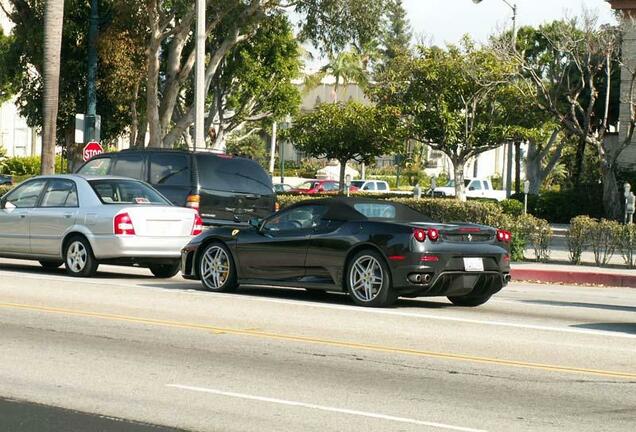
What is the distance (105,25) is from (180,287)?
77.3 feet

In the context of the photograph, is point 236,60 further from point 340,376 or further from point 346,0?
point 340,376

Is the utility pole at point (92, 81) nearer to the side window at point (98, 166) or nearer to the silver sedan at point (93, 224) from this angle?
the side window at point (98, 166)

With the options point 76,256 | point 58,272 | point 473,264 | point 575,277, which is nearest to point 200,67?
point 58,272

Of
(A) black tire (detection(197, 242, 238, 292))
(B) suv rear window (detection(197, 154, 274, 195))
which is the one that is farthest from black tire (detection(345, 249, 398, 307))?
(B) suv rear window (detection(197, 154, 274, 195))

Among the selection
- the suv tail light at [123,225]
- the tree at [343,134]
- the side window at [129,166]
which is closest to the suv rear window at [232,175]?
the side window at [129,166]

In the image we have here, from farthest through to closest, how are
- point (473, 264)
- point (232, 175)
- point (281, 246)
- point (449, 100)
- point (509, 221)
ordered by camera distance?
point (449, 100) < point (509, 221) < point (232, 175) < point (281, 246) < point (473, 264)

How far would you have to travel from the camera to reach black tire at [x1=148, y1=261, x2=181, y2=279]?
19.4 meters

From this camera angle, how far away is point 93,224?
59.3 ft

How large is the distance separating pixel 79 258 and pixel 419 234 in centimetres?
648

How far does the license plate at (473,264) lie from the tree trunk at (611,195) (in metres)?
28.9

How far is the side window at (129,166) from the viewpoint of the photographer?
2223 cm

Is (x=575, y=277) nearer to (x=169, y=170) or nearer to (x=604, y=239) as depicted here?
(x=604, y=239)

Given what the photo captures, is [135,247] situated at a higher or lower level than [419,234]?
lower

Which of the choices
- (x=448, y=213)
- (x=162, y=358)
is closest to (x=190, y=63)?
(x=448, y=213)
